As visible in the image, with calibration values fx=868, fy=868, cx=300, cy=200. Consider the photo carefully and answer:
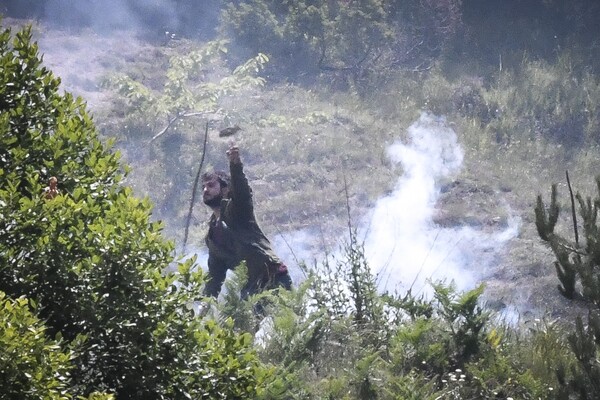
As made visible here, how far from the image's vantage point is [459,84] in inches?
721

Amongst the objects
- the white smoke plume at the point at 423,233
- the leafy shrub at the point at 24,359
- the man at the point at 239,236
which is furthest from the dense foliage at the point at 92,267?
the white smoke plume at the point at 423,233

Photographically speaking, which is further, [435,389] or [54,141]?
[435,389]

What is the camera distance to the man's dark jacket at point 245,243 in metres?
8.08

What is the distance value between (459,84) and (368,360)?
1359cm

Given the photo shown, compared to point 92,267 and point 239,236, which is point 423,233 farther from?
point 92,267

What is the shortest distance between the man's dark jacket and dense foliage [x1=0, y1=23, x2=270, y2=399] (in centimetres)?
→ 417

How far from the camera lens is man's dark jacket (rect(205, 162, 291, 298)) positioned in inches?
318

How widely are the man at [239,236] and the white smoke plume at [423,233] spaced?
2819mm

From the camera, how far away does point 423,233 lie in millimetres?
13375

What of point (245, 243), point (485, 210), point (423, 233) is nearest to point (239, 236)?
point (245, 243)

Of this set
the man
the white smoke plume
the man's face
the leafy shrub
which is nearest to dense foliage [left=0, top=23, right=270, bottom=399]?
the leafy shrub

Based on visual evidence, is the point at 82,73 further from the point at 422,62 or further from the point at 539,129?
the point at 539,129

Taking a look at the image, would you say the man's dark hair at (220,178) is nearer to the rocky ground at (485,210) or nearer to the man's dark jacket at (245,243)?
the man's dark jacket at (245,243)

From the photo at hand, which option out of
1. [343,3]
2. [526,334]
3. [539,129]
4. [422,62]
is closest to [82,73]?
[343,3]
